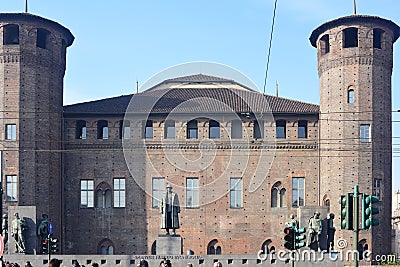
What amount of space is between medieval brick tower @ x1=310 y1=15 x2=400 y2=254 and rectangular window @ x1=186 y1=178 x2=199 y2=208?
22.9ft

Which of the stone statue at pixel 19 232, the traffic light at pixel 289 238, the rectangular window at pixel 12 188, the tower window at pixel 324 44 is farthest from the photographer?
the tower window at pixel 324 44

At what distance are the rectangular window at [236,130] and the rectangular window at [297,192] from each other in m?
3.99

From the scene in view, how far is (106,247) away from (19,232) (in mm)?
9486

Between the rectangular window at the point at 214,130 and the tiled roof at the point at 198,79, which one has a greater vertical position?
the tiled roof at the point at 198,79

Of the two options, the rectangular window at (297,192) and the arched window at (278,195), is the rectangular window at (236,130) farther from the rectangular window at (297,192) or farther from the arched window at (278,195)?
the rectangular window at (297,192)

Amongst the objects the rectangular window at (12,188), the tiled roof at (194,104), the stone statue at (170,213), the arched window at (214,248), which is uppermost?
the tiled roof at (194,104)

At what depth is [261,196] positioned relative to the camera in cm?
4403

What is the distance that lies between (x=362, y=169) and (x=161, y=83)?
761 inches

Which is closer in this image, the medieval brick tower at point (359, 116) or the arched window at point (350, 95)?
the medieval brick tower at point (359, 116)

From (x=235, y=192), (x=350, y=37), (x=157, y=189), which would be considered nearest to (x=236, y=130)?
(x=235, y=192)

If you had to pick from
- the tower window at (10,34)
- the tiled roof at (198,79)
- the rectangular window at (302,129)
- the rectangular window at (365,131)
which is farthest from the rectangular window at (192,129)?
the tower window at (10,34)

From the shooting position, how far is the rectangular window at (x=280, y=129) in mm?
44562

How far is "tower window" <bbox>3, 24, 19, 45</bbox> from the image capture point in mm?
41812

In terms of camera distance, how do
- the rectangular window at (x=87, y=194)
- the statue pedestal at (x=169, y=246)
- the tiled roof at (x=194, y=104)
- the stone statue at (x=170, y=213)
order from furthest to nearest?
the tiled roof at (x=194, y=104)
the rectangular window at (x=87, y=194)
the stone statue at (x=170, y=213)
the statue pedestal at (x=169, y=246)
